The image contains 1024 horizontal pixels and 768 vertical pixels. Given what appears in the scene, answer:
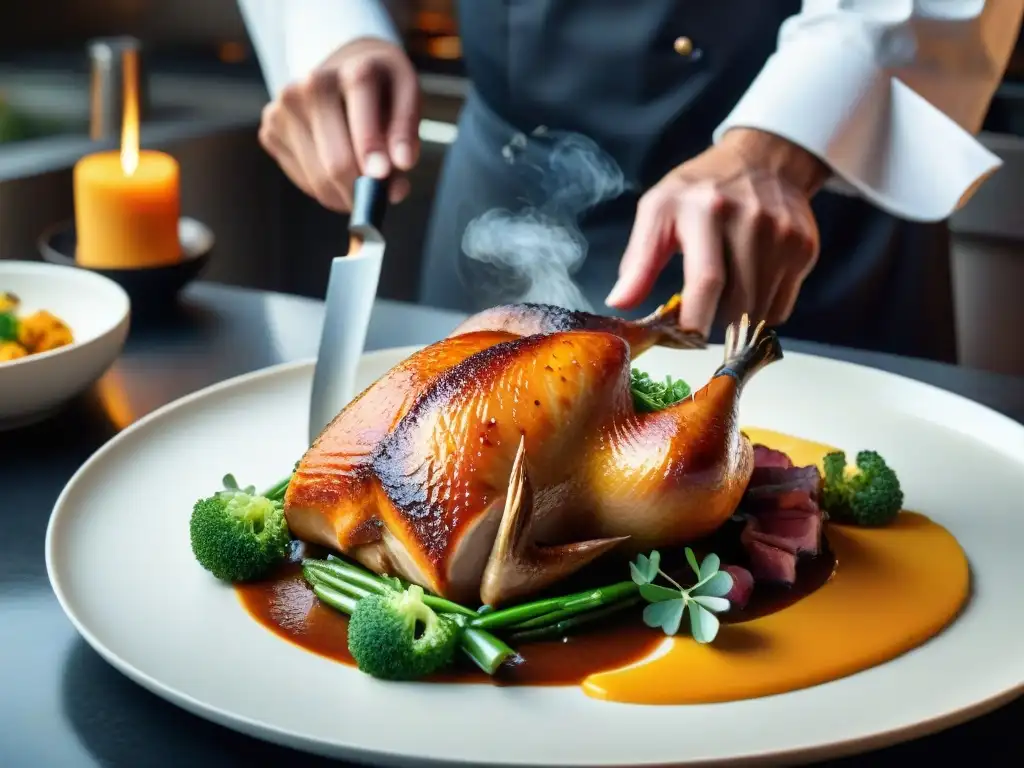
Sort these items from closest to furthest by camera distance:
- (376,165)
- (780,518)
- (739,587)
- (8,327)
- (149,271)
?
(739,587) → (780,518) → (8,327) → (376,165) → (149,271)

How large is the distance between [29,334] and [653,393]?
2.55 ft

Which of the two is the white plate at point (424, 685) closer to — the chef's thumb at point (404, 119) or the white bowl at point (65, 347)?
the white bowl at point (65, 347)

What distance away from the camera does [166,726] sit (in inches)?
34.0

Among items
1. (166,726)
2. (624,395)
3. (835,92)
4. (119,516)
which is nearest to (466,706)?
(166,726)

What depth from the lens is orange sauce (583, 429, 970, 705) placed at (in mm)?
874

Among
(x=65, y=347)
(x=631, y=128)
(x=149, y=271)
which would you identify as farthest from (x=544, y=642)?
(x=631, y=128)

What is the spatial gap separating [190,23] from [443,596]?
359 cm

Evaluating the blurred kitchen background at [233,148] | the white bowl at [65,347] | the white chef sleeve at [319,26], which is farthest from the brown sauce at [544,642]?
the blurred kitchen background at [233,148]

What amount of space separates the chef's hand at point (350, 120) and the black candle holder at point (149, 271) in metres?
0.23

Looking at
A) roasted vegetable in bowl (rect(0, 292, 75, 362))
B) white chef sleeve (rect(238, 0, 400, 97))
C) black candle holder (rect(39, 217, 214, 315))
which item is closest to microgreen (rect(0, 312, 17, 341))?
roasted vegetable in bowl (rect(0, 292, 75, 362))

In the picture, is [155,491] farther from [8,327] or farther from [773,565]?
[773,565]

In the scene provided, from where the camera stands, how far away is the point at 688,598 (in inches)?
37.7

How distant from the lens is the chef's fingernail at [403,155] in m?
1.60

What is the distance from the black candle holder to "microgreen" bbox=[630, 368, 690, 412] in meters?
0.92
